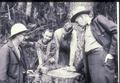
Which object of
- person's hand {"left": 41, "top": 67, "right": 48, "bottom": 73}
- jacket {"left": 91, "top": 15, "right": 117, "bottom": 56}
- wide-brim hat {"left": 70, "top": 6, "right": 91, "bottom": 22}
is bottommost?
person's hand {"left": 41, "top": 67, "right": 48, "bottom": 73}

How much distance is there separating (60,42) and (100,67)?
78cm

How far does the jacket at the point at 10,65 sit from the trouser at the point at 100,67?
1138 mm

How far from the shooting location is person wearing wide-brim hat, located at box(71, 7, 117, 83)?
9.85 metres

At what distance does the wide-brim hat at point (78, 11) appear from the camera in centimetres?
993

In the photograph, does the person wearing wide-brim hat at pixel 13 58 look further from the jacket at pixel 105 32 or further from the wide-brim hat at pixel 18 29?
the jacket at pixel 105 32

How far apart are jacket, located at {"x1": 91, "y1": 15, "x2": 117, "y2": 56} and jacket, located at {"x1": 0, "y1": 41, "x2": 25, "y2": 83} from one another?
4.28 ft

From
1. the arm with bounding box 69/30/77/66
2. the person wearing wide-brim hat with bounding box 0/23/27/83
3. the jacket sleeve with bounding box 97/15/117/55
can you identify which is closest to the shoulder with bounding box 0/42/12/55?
the person wearing wide-brim hat with bounding box 0/23/27/83

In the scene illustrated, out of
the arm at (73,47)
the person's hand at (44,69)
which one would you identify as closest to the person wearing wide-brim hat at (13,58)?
the person's hand at (44,69)

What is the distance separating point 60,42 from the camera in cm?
993

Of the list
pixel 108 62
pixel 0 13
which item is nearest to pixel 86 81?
pixel 108 62

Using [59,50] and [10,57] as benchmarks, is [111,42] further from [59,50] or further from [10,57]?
[10,57]

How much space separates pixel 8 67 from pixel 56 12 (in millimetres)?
1207

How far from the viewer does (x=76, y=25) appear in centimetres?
995

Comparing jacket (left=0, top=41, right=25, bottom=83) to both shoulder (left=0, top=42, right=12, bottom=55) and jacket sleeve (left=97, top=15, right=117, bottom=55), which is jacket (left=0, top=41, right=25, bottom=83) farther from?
jacket sleeve (left=97, top=15, right=117, bottom=55)
